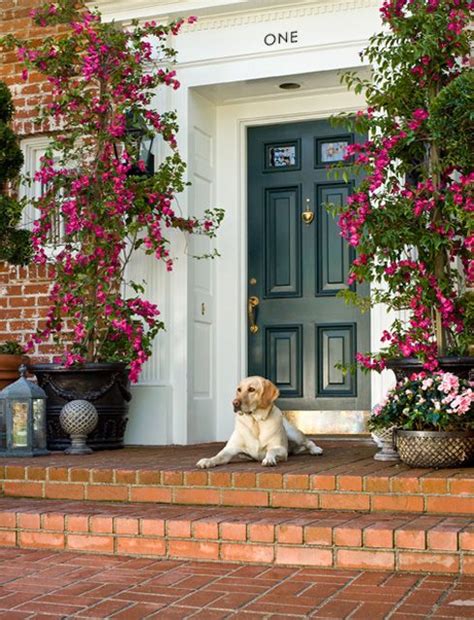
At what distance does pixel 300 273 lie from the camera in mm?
7602

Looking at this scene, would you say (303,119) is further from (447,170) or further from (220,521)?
(220,521)

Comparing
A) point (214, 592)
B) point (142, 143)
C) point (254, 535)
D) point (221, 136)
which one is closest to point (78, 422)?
point (142, 143)

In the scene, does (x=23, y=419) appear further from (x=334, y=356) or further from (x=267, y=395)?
(x=334, y=356)

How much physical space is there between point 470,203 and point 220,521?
6.94 ft

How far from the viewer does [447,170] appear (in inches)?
224

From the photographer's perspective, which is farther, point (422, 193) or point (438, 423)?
point (422, 193)

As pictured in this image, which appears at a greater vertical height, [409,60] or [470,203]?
[409,60]

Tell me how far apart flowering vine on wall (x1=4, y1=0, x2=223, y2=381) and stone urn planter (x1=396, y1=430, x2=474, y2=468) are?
93.4 inches


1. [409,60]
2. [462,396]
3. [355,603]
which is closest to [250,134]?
[409,60]

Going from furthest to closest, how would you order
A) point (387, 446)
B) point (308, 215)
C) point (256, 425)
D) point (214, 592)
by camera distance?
point (308, 215) < point (256, 425) < point (387, 446) < point (214, 592)

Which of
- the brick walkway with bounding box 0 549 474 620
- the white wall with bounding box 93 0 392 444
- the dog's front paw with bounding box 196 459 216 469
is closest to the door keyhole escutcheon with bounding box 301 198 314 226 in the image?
the white wall with bounding box 93 0 392 444

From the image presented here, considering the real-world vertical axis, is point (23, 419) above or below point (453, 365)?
below

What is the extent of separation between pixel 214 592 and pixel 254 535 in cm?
62

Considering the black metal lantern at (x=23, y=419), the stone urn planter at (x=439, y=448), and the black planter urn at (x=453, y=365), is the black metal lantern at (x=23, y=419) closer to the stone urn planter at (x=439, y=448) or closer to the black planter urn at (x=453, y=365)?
the black planter urn at (x=453, y=365)
